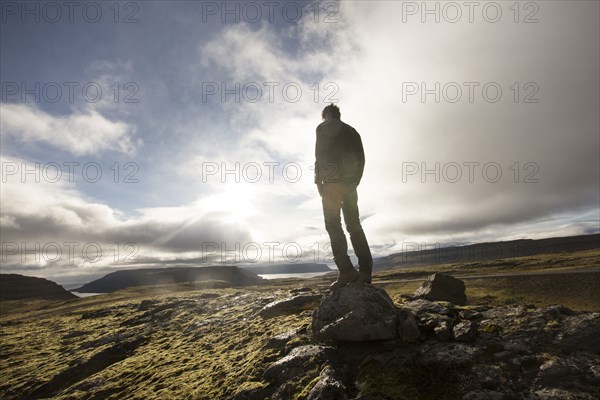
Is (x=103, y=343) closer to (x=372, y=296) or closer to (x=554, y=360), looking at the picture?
(x=372, y=296)

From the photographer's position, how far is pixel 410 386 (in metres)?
7.70

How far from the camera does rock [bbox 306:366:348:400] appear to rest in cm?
793

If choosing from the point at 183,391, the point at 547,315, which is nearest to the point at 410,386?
the point at 547,315

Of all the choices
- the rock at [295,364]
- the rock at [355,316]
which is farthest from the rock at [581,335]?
the rock at [295,364]

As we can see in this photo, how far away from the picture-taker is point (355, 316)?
10562 millimetres

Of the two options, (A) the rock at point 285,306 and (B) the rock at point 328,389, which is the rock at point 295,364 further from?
(A) the rock at point 285,306

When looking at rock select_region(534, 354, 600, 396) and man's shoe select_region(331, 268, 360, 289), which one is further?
man's shoe select_region(331, 268, 360, 289)

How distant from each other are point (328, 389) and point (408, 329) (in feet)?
10.5

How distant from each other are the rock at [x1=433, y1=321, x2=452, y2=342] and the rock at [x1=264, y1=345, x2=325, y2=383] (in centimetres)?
354

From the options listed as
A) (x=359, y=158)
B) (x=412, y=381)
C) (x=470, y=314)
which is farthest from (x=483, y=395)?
(x=359, y=158)

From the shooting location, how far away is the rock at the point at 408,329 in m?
9.55

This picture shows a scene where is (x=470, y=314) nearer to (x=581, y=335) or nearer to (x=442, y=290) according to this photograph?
(x=581, y=335)

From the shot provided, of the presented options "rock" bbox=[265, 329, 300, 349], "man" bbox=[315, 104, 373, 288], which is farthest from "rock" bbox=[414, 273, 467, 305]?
"rock" bbox=[265, 329, 300, 349]

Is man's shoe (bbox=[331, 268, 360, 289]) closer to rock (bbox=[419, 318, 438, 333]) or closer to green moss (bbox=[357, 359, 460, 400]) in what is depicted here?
rock (bbox=[419, 318, 438, 333])
